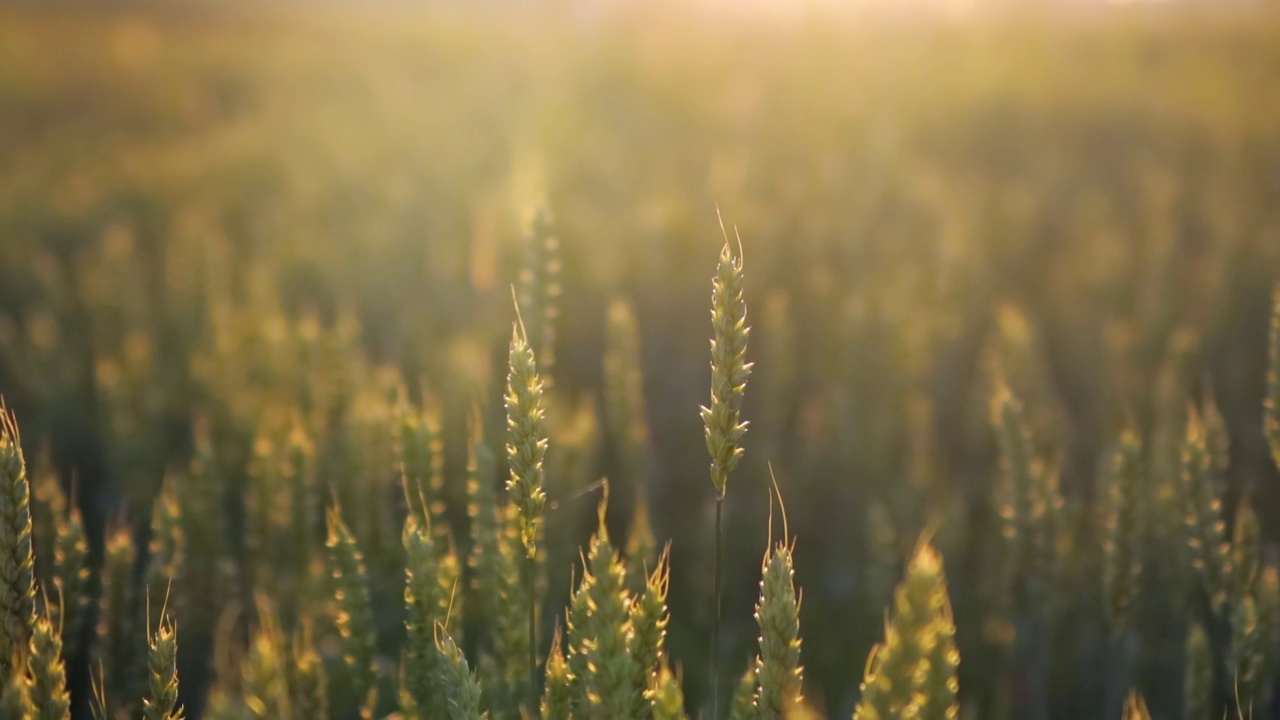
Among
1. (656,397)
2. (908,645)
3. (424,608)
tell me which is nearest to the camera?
(908,645)

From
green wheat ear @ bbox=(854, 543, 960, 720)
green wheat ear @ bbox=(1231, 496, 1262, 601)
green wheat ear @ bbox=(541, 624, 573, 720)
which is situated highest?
green wheat ear @ bbox=(854, 543, 960, 720)

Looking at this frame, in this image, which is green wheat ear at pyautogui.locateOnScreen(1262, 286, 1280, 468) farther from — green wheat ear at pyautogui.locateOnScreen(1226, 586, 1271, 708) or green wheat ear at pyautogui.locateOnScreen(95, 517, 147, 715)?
green wheat ear at pyautogui.locateOnScreen(95, 517, 147, 715)

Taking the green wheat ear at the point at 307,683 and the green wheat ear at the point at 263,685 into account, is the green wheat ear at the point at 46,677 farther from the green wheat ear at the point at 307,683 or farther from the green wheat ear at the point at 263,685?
the green wheat ear at the point at 307,683

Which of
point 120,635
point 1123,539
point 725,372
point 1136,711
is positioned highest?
point 725,372

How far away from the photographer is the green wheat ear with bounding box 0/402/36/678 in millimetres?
954

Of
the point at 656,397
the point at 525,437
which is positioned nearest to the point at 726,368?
the point at 525,437

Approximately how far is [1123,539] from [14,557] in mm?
1429

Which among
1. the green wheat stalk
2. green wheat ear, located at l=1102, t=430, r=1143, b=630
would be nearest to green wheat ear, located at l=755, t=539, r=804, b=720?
the green wheat stalk

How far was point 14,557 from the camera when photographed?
0.98 metres

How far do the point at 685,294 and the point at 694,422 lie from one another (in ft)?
1.80

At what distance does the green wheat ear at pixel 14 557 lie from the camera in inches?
37.6

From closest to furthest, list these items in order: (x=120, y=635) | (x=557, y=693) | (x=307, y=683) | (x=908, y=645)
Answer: (x=908, y=645) → (x=557, y=693) → (x=307, y=683) → (x=120, y=635)

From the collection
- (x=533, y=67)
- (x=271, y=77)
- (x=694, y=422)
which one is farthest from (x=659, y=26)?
(x=694, y=422)

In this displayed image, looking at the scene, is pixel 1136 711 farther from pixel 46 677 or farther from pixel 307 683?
pixel 46 677
